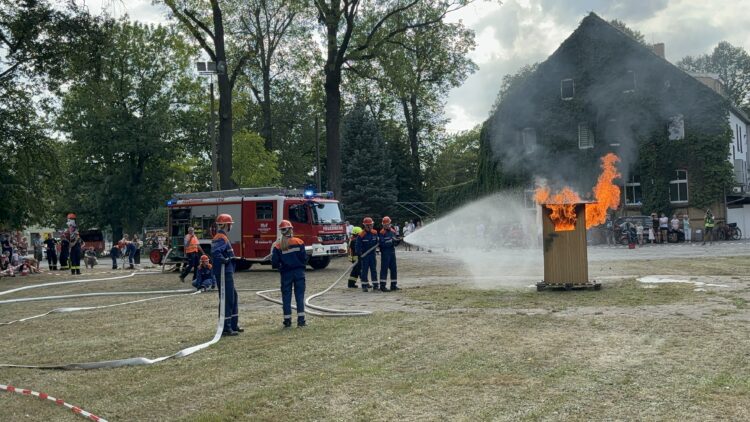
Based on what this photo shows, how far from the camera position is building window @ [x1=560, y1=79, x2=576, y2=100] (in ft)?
141

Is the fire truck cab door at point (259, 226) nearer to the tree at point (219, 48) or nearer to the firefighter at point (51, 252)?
the tree at point (219, 48)

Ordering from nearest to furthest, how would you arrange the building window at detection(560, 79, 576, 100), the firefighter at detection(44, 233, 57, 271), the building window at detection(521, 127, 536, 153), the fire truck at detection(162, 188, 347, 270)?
1. the fire truck at detection(162, 188, 347, 270)
2. the firefighter at detection(44, 233, 57, 271)
3. the building window at detection(560, 79, 576, 100)
4. the building window at detection(521, 127, 536, 153)

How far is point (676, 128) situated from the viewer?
132 ft

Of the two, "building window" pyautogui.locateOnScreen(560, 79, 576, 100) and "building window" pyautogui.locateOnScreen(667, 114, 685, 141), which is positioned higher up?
"building window" pyautogui.locateOnScreen(560, 79, 576, 100)

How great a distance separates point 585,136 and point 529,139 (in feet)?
11.5

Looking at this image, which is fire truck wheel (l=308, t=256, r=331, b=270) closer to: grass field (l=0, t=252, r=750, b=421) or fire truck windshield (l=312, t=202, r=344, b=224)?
fire truck windshield (l=312, t=202, r=344, b=224)

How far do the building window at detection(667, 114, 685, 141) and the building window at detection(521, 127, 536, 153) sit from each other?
8.01 metres

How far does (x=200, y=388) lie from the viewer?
7.39 metres

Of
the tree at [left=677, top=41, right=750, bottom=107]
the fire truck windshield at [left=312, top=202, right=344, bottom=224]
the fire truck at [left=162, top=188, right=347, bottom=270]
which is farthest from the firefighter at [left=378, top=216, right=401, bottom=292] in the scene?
the tree at [left=677, top=41, right=750, bottom=107]

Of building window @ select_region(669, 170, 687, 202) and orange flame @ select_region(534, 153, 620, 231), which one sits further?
building window @ select_region(669, 170, 687, 202)

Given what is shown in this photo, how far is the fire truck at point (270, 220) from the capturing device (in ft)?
83.9

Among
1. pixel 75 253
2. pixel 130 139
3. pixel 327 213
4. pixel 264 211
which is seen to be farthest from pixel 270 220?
pixel 130 139

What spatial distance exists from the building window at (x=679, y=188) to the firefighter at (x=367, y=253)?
28.3 m

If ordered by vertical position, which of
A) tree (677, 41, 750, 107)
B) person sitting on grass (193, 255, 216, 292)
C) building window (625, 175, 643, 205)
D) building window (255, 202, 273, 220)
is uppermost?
tree (677, 41, 750, 107)
